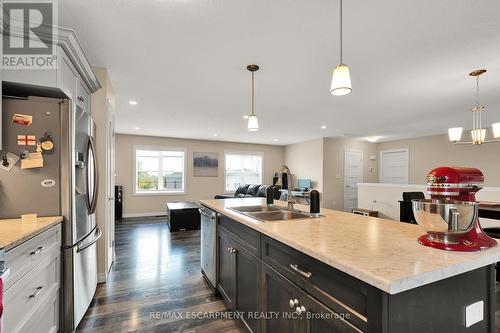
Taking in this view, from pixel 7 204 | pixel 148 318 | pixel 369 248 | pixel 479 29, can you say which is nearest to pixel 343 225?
pixel 369 248

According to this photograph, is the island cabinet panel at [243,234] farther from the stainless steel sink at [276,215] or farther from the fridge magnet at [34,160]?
the fridge magnet at [34,160]

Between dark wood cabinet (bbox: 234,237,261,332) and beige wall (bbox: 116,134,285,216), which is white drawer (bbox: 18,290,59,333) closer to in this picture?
dark wood cabinet (bbox: 234,237,261,332)

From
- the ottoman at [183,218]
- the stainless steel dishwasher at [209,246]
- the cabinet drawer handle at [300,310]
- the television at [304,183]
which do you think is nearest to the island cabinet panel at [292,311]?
the cabinet drawer handle at [300,310]

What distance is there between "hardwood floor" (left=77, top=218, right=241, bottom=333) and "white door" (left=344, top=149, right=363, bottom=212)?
5.52m

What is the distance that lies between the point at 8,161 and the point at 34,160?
0.49 feet

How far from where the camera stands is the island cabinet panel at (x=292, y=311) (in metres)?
0.95

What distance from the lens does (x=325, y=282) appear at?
982 millimetres

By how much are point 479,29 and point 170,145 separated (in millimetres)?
6874

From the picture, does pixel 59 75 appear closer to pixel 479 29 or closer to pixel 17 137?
pixel 17 137

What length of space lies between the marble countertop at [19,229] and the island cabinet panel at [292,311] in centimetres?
130

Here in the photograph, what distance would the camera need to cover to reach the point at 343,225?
5.01ft

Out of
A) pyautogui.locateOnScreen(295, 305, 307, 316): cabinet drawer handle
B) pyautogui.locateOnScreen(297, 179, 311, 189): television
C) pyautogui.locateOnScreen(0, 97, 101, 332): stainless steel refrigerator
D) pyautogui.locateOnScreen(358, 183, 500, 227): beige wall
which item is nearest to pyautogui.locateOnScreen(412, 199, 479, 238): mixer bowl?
pyautogui.locateOnScreen(295, 305, 307, 316): cabinet drawer handle

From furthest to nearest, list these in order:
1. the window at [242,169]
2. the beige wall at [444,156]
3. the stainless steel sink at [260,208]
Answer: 1. the window at [242,169]
2. the beige wall at [444,156]
3. the stainless steel sink at [260,208]

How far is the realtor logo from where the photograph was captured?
1600mm
